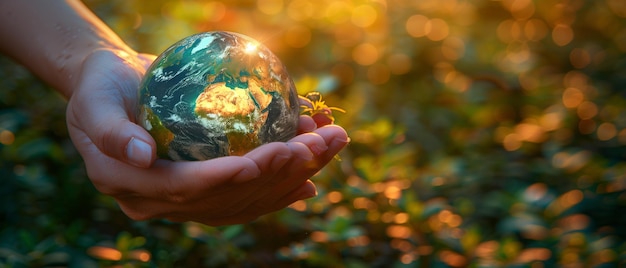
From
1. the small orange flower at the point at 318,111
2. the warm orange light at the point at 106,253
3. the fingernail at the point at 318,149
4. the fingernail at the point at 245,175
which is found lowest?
the warm orange light at the point at 106,253

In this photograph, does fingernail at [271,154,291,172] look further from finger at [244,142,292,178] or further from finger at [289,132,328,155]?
finger at [289,132,328,155]

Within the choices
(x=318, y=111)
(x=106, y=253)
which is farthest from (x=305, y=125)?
(x=106, y=253)

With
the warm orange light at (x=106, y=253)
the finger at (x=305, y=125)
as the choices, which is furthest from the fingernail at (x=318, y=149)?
the warm orange light at (x=106, y=253)

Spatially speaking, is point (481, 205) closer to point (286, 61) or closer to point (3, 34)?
point (286, 61)

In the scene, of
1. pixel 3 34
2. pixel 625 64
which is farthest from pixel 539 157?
pixel 3 34

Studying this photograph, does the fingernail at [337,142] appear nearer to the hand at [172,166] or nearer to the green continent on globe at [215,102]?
the hand at [172,166]

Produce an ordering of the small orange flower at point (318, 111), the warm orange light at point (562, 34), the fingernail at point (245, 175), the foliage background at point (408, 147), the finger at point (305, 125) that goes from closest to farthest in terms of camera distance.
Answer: the fingernail at point (245, 175) → the finger at point (305, 125) → the small orange flower at point (318, 111) → the foliage background at point (408, 147) → the warm orange light at point (562, 34)

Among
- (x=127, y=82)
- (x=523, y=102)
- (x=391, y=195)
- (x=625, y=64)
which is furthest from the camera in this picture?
(x=625, y=64)
